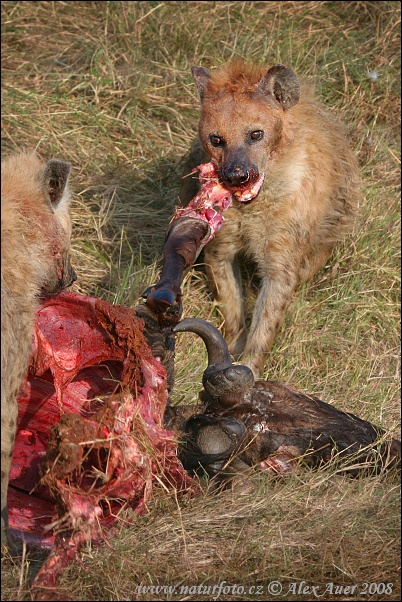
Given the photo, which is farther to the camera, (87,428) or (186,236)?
(186,236)

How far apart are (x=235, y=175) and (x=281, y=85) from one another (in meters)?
0.71

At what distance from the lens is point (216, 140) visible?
218 inches

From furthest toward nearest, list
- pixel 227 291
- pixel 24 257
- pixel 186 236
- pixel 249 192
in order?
pixel 227 291, pixel 249 192, pixel 186 236, pixel 24 257

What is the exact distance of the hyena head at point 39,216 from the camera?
12.3 feet

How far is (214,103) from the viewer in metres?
5.58

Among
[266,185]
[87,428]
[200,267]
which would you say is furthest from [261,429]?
[200,267]

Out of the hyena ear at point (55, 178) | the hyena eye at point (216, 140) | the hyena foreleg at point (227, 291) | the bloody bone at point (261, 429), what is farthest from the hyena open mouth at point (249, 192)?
the hyena ear at point (55, 178)

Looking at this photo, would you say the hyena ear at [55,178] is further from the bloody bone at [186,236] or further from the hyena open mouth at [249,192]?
the hyena open mouth at [249,192]

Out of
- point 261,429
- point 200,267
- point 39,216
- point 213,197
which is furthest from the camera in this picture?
point 200,267

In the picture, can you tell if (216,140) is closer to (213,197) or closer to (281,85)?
(213,197)

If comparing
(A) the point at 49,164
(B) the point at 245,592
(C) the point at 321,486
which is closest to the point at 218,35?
(A) the point at 49,164

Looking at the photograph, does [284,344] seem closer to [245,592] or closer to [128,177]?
[128,177]

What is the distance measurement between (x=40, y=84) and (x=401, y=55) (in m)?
2.85

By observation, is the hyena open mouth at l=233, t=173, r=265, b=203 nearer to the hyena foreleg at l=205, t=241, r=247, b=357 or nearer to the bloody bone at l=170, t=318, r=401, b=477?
the hyena foreleg at l=205, t=241, r=247, b=357
